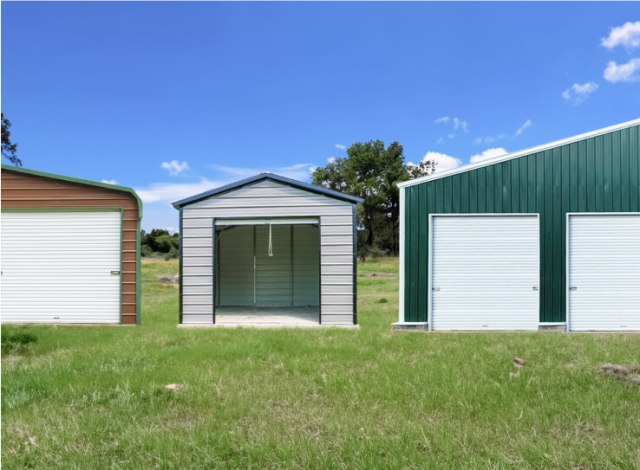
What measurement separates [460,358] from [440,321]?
2.72 metres

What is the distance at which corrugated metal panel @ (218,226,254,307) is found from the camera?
13.9 m

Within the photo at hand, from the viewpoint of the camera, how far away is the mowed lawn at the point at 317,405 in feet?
11.0

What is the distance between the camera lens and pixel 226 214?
31.8ft

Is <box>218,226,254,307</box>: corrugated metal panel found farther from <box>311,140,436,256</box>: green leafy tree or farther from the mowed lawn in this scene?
<box>311,140,436,256</box>: green leafy tree

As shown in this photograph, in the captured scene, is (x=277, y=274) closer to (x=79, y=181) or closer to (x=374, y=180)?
(x=79, y=181)

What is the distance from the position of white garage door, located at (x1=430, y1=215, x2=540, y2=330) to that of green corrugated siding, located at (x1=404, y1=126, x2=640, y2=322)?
0.71 ft

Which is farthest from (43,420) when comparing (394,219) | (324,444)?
(394,219)

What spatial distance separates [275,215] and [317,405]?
5599 mm

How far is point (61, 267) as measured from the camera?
398 inches

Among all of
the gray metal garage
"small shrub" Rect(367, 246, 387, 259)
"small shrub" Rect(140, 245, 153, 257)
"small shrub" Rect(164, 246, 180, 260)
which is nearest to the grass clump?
the gray metal garage

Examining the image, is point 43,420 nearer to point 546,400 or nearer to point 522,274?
point 546,400

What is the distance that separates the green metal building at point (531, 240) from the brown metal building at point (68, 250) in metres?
5.74

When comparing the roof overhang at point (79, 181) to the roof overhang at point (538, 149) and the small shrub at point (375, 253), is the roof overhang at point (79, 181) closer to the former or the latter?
the roof overhang at point (538, 149)

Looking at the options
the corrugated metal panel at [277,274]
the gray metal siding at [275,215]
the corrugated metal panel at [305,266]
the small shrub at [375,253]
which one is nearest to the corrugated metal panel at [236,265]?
the corrugated metal panel at [277,274]
